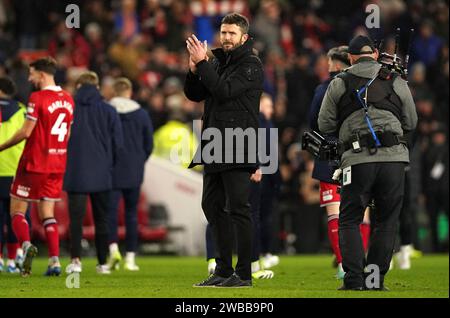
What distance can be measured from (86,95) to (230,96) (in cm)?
393

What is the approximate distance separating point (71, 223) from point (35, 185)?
954 millimetres

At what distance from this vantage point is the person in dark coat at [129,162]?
16.4 m

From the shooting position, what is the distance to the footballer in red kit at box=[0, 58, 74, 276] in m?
14.1

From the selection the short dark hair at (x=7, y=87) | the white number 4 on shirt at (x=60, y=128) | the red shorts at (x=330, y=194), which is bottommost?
the red shorts at (x=330, y=194)

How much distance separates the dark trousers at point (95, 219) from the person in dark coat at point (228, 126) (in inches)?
130

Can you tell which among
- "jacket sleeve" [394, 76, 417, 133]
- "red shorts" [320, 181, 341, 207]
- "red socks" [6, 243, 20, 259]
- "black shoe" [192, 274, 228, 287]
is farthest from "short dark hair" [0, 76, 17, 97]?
"jacket sleeve" [394, 76, 417, 133]

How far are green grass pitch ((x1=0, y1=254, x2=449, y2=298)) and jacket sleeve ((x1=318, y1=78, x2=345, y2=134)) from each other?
1.46 metres

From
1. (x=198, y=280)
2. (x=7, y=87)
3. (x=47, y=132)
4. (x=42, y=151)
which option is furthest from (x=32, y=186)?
(x=198, y=280)

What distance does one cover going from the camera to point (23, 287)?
12.4 meters

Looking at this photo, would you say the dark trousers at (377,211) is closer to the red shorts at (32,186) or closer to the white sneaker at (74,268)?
the red shorts at (32,186)

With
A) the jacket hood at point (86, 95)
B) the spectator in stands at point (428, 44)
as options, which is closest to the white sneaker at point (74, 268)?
the jacket hood at point (86, 95)

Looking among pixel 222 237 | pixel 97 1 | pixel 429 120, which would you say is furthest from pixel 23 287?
pixel 97 1

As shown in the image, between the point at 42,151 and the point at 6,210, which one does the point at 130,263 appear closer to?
the point at 6,210
